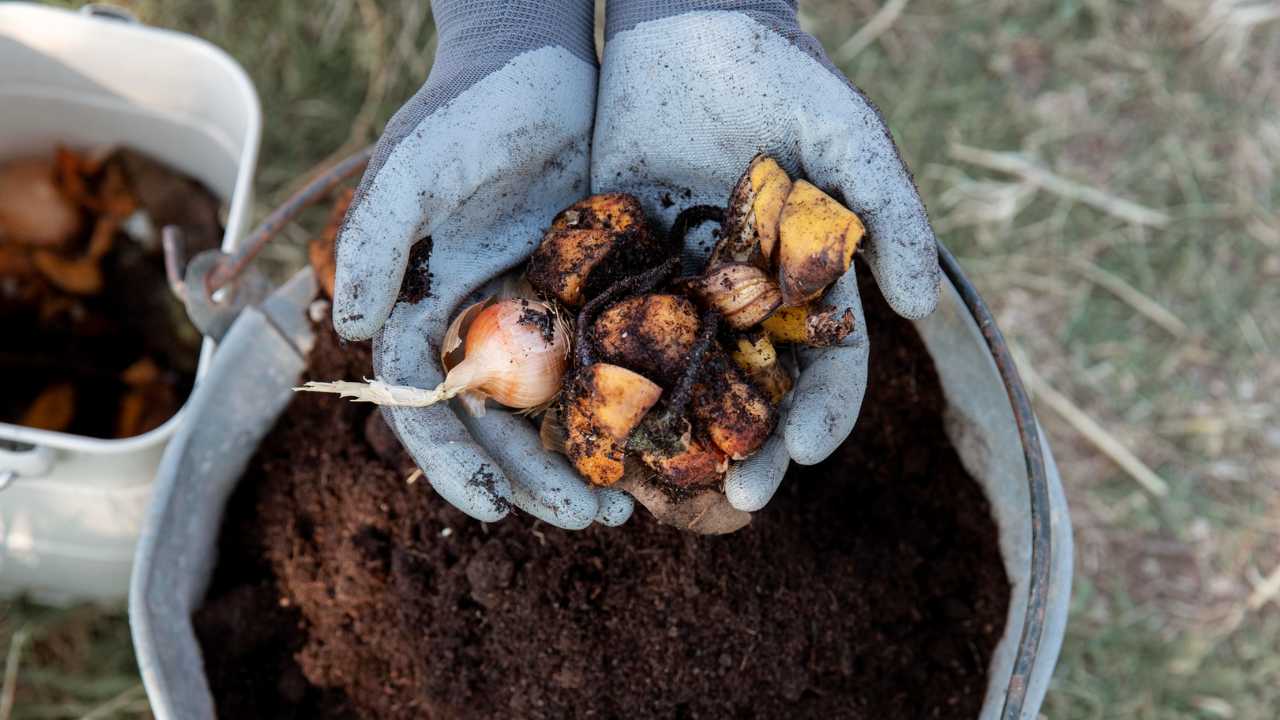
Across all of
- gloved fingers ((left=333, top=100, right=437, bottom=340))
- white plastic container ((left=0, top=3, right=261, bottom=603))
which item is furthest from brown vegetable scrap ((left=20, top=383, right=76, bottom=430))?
gloved fingers ((left=333, top=100, right=437, bottom=340))

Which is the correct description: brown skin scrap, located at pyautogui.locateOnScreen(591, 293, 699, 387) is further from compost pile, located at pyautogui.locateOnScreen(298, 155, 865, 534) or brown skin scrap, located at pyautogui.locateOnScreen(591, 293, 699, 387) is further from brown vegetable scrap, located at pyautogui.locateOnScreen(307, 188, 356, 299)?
brown vegetable scrap, located at pyautogui.locateOnScreen(307, 188, 356, 299)

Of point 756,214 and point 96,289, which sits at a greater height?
point 756,214

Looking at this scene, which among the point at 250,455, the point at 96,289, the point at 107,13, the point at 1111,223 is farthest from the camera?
the point at 1111,223

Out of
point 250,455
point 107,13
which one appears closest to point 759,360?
point 250,455

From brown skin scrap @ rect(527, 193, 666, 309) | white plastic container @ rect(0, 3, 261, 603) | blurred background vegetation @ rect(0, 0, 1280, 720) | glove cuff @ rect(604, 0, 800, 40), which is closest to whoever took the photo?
brown skin scrap @ rect(527, 193, 666, 309)

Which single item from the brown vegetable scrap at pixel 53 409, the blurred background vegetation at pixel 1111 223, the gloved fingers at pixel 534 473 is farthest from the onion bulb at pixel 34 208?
the gloved fingers at pixel 534 473

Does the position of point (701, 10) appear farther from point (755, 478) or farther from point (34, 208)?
point (34, 208)

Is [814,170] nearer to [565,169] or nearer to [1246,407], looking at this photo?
[565,169]
